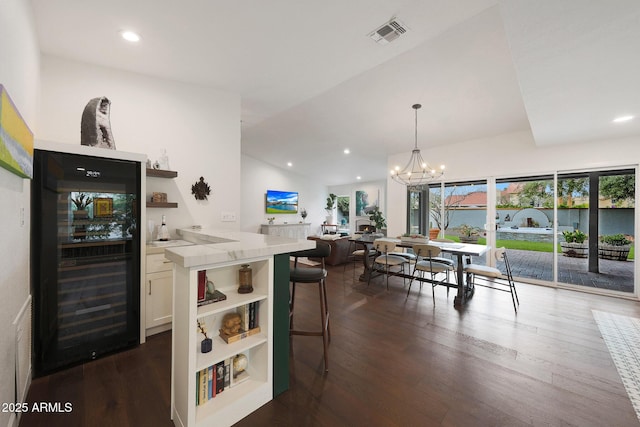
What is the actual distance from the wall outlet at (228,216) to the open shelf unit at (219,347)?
6.39 feet

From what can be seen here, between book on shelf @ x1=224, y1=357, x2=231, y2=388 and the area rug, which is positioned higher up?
book on shelf @ x1=224, y1=357, x2=231, y2=388

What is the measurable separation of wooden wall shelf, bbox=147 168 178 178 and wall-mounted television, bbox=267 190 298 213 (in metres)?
5.57

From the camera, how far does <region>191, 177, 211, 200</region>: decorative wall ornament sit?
3.23 meters

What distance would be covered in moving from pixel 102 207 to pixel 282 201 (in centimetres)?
Answer: 675

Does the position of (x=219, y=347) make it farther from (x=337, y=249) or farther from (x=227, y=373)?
(x=337, y=249)

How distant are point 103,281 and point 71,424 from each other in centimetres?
102

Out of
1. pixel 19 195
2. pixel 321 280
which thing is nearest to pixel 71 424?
pixel 19 195

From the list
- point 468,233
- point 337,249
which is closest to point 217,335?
point 337,249

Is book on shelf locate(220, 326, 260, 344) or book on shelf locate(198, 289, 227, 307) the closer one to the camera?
book on shelf locate(198, 289, 227, 307)

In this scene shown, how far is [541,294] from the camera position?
3889mm

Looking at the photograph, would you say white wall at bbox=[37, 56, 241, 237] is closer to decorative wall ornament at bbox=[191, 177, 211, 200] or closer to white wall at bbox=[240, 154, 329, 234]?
decorative wall ornament at bbox=[191, 177, 211, 200]

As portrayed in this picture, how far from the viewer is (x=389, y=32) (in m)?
2.35

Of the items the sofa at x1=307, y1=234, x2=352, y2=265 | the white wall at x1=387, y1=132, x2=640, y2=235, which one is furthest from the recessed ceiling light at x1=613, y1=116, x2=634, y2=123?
the sofa at x1=307, y1=234, x2=352, y2=265

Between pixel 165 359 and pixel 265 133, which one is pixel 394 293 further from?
pixel 265 133
